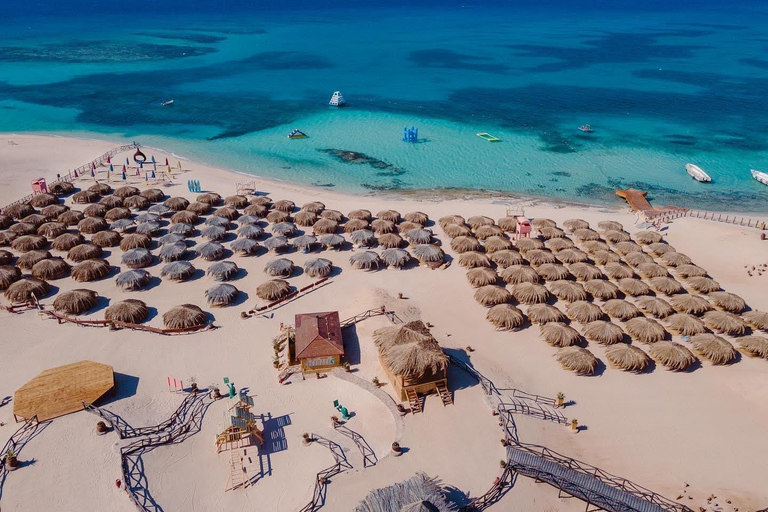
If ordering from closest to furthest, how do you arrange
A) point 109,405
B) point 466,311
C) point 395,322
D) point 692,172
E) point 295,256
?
point 109,405
point 395,322
point 466,311
point 295,256
point 692,172

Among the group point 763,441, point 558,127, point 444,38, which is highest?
point 444,38

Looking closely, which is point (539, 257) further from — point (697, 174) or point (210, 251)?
point (697, 174)

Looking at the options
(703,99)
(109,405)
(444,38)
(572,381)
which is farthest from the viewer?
(444,38)

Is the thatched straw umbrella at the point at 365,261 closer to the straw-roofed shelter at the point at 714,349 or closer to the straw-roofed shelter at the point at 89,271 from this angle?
A: the straw-roofed shelter at the point at 89,271

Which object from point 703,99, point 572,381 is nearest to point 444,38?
point 703,99

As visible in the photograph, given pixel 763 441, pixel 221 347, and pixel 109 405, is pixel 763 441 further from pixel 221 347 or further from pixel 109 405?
pixel 109 405

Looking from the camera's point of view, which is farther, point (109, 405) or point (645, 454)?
point (109, 405)

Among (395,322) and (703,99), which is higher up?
(703,99)
